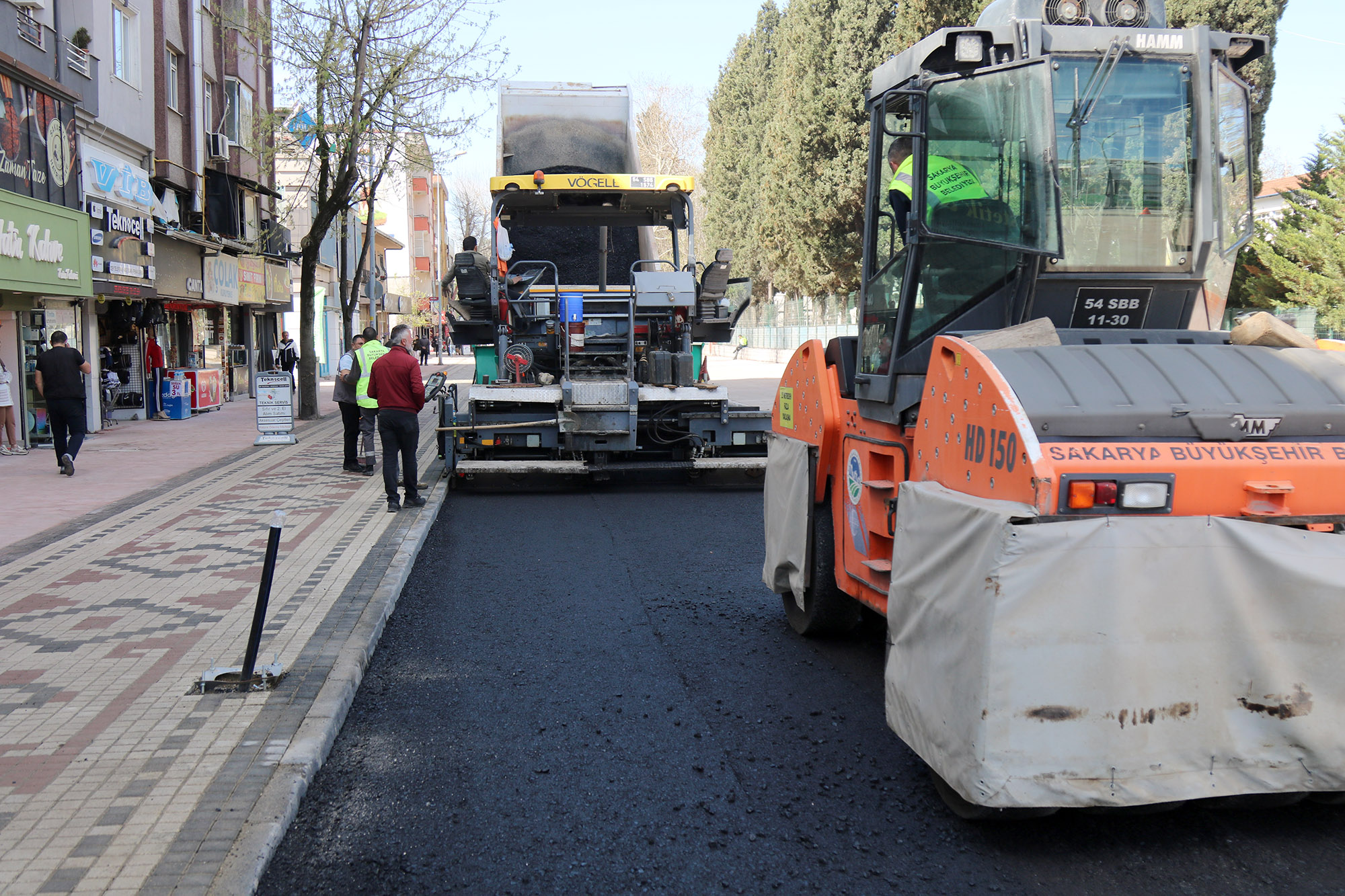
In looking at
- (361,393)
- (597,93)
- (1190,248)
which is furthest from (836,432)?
(597,93)

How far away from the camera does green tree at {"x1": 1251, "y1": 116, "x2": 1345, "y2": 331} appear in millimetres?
22781

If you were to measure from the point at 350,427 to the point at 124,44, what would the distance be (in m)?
11.9

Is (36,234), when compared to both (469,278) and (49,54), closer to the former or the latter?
(49,54)

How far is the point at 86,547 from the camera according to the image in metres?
8.76

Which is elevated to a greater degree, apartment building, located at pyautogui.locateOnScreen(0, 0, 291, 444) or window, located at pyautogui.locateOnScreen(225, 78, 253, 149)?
window, located at pyautogui.locateOnScreen(225, 78, 253, 149)

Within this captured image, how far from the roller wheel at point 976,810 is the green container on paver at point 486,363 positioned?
9731 mm

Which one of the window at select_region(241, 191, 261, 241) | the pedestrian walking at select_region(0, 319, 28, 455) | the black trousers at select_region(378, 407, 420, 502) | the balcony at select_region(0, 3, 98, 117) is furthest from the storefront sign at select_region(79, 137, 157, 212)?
the black trousers at select_region(378, 407, 420, 502)

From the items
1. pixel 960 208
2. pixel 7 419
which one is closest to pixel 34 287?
pixel 7 419

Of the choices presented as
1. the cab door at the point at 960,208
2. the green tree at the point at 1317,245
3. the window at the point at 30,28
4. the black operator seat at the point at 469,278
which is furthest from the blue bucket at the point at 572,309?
the green tree at the point at 1317,245

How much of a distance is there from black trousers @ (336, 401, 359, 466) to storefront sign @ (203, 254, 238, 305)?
14.0 metres

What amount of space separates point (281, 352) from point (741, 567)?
26.1 metres

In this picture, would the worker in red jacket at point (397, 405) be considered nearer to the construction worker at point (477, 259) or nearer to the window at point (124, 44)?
the construction worker at point (477, 259)

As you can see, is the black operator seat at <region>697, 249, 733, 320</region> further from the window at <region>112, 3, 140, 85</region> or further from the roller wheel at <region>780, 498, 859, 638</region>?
the window at <region>112, 3, 140, 85</region>

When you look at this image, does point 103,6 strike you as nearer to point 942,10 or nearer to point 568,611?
point 568,611
